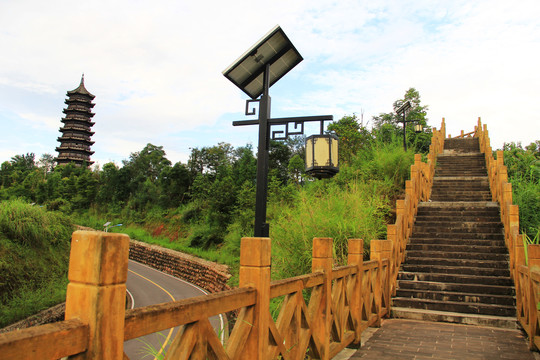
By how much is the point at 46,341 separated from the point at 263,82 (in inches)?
177

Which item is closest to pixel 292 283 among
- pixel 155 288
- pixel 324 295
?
pixel 324 295

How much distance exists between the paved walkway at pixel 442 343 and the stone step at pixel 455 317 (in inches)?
9.0

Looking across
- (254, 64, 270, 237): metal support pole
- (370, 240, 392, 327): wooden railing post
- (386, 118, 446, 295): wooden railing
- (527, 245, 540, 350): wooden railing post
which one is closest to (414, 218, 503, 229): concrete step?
(386, 118, 446, 295): wooden railing

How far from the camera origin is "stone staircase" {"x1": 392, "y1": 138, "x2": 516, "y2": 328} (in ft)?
22.4

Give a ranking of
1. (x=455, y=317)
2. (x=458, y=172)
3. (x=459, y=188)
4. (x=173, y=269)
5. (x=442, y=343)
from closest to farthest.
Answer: (x=442, y=343), (x=455, y=317), (x=459, y=188), (x=458, y=172), (x=173, y=269)

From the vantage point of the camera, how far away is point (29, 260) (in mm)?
15070

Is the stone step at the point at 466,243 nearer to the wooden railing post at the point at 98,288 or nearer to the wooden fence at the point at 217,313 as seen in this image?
→ the wooden fence at the point at 217,313

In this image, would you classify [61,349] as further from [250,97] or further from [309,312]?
[250,97]

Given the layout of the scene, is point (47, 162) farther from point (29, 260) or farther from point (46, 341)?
point (46, 341)

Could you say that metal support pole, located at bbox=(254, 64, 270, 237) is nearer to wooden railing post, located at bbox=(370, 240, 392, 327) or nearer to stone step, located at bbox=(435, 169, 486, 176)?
wooden railing post, located at bbox=(370, 240, 392, 327)

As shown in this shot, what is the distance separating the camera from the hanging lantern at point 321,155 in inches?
190

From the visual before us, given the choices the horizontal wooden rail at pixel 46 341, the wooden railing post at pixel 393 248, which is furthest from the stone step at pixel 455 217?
the horizontal wooden rail at pixel 46 341

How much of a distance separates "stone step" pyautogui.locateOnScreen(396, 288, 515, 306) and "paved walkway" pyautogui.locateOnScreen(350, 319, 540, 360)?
889 millimetres

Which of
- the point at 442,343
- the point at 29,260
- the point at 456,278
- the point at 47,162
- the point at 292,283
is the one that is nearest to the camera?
the point at 292,283
